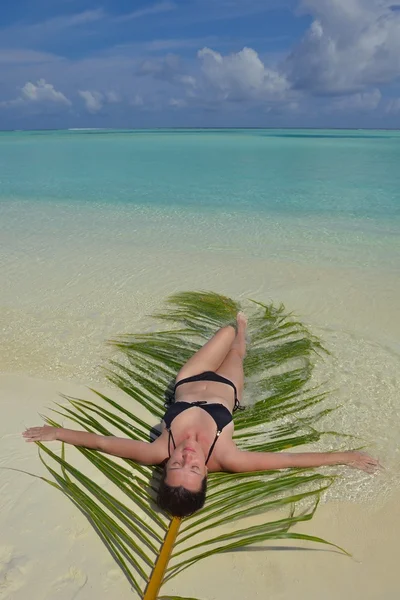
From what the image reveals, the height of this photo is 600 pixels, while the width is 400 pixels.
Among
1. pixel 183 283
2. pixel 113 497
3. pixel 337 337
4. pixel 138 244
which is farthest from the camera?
pixel 138 244

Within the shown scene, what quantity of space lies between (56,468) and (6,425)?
61 cm

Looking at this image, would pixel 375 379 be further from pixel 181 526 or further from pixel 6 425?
pixel 6 425

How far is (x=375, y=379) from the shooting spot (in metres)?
3.93

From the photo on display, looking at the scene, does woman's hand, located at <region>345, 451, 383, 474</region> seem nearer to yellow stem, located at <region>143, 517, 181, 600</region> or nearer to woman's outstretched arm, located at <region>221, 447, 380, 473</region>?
woman's outstretched arm, located at <region>221, 447, 380, 473</region>

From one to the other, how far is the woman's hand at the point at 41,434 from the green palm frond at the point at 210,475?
0.08 metres

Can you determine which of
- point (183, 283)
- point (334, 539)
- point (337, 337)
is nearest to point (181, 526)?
point (334, 539)

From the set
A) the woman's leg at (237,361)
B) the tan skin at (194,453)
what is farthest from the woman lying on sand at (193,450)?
the woman's leg at (237,361)

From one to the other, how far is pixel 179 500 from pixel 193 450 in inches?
12.5

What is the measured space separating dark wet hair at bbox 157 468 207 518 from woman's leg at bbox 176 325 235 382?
1.14 metres

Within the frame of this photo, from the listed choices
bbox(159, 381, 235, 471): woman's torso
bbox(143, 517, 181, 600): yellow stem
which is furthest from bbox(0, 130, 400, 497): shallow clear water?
bbox(143, 517, 181, 600): yellow stem

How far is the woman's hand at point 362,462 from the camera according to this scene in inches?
113

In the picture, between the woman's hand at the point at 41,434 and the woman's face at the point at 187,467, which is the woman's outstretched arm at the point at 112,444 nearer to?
the woman's hand at the point at 41,434

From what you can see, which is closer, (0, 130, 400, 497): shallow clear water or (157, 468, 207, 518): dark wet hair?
(157, 468, 207, 518): dark wet hair

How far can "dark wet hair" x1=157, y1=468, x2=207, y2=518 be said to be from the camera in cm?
238
